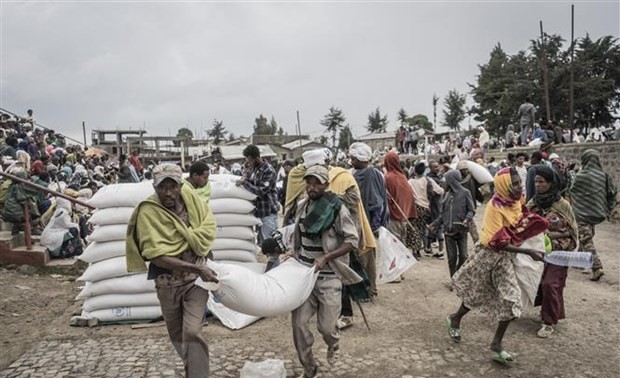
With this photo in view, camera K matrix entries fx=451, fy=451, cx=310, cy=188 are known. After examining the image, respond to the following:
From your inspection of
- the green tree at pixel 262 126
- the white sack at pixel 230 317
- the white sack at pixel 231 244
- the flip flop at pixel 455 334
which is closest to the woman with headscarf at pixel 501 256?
the flip flop at pixel 455 334

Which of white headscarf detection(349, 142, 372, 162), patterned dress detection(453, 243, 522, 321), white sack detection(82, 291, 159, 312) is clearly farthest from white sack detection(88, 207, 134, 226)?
patterned dress detection(453, 243, 522, 321)

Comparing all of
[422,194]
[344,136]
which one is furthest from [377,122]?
[422,194]

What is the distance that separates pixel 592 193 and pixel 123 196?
5.69 m

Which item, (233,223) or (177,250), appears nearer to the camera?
(177,250)

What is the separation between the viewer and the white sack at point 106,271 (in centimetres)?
439

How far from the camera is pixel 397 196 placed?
6148mm

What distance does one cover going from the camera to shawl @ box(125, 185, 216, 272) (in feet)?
8.50

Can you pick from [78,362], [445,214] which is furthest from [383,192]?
[78,362]

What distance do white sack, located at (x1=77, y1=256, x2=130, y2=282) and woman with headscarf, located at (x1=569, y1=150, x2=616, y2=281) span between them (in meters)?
5.54

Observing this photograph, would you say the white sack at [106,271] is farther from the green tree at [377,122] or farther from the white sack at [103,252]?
the green tree at [377,122]

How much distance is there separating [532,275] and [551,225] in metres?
0.77

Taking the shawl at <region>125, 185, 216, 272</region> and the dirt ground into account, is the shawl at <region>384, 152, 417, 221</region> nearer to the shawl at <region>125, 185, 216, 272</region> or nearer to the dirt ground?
the dirt ground

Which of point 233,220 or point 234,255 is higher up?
point 233,220

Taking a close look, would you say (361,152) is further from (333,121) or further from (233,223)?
(333,121)
